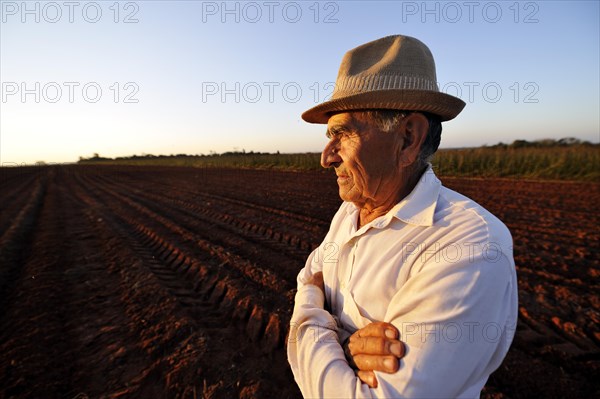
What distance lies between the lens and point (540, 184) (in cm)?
1246

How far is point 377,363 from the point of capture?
1.01 metres

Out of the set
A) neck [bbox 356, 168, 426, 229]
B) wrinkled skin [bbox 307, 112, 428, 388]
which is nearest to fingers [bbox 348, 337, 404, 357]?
wrinkled skin [bbox 307, 112, 428, 388]

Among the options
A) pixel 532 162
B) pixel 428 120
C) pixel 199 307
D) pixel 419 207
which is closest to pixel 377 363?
pixel 419 207

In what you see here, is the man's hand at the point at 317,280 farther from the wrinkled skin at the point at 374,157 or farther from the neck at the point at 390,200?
the neck at the point at 390,200

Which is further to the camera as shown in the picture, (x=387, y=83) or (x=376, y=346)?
(x=387, y=83)

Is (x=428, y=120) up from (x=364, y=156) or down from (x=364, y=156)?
up

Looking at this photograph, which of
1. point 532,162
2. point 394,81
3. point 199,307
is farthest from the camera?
point 532,162

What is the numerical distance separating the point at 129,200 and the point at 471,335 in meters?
13.1

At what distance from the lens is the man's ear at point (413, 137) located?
1405 mm

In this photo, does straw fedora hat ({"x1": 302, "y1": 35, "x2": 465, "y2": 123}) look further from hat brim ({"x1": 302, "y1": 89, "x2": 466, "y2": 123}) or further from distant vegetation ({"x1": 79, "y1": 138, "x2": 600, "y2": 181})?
distant vegetation ({"x1": 79, "y1": 138, "x2": 600, "y2": 181})

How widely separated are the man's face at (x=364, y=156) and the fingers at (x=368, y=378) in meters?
0.76

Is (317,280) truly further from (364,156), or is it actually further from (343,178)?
(364,156)

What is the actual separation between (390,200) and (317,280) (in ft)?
1.80

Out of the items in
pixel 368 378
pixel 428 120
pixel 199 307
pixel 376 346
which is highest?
pixel 428 120
